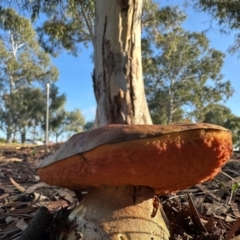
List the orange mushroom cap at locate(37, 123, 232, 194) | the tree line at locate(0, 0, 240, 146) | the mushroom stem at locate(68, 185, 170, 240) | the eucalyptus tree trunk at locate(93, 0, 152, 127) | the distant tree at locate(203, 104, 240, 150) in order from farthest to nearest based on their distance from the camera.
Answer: the distant tree at locate(203, 104, 240, 150) < the tree line at locate(0, 0, 240, 146) < the eucalyptus tree trunk at locate(93, 0, 152, 127) < the mushroom stem at locate(68, 185, 170, 240) < the orange mushroom cap at locate(37, 123, 232, 194)

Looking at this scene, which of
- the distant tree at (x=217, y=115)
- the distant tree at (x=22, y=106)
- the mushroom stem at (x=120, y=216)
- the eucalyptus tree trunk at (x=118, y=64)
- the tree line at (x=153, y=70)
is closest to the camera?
the mushroom stem at (x=120, y=216)

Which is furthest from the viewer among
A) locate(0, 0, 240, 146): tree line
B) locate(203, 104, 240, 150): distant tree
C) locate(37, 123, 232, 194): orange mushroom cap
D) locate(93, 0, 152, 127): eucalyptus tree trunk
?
locate(203, 104, 240, 150): distant tree

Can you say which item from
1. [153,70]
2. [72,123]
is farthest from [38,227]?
[72,123]

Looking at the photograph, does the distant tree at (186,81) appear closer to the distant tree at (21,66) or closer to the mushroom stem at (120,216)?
the distant tree at (21,66)

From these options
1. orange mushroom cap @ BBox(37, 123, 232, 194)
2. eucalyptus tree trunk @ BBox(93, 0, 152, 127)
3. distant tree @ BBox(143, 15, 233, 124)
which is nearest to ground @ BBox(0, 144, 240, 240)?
orange mushroom cap @ BBox(37, 123, 232, 194)

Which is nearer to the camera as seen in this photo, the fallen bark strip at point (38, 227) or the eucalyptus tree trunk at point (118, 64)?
the fallen bark strip at point (38, 227)

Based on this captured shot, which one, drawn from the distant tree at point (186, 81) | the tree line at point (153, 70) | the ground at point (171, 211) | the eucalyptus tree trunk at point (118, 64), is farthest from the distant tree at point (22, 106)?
the ground at point (171, 211)

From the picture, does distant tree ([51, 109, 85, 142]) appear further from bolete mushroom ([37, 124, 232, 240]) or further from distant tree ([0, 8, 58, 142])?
bolete mushroom ([37, 124, 232, 240])

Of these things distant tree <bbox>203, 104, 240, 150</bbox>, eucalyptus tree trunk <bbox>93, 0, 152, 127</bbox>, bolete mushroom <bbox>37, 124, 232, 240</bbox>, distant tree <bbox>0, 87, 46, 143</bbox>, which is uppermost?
distant tree <bbox>0, 87, 46, 143</bbox>
